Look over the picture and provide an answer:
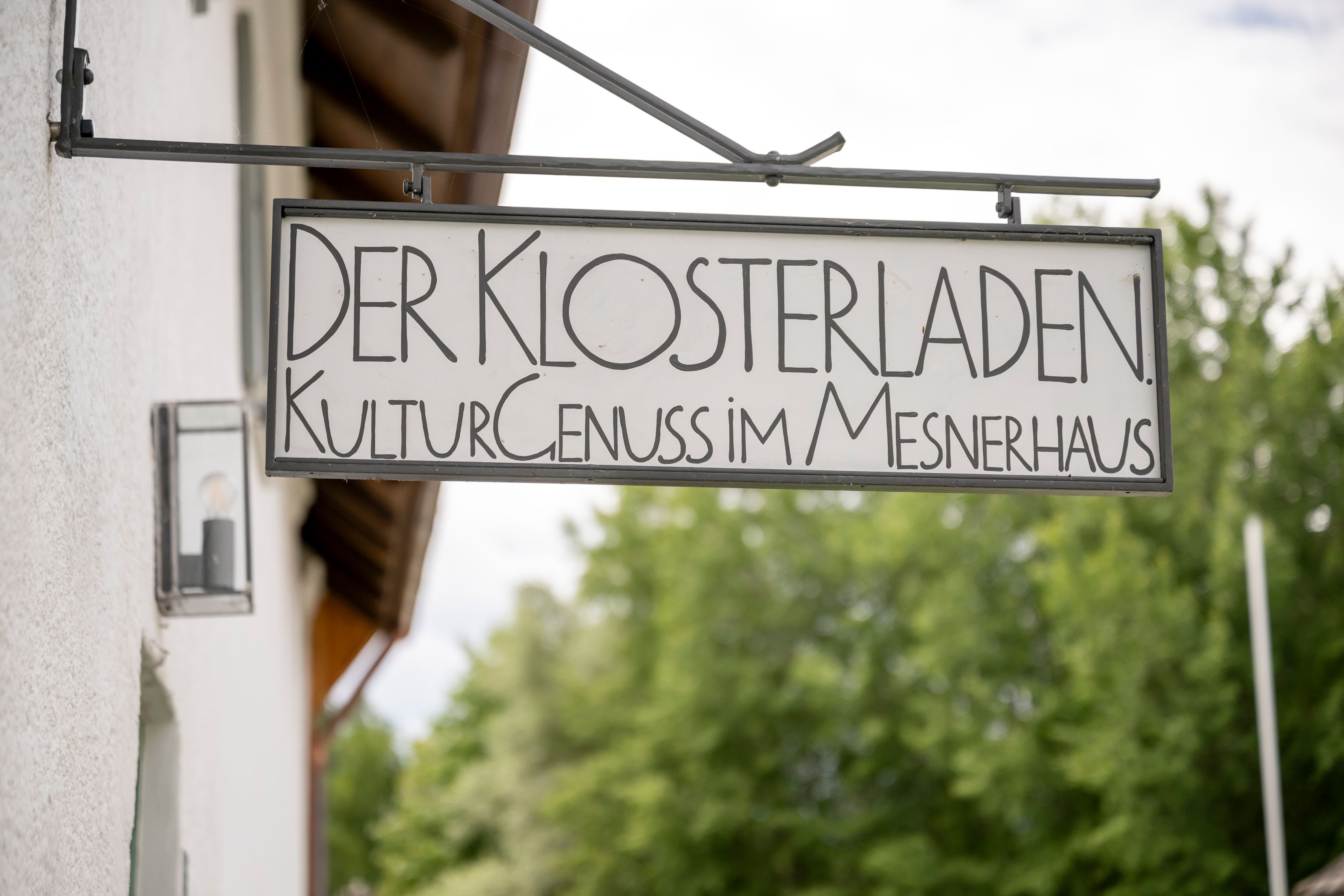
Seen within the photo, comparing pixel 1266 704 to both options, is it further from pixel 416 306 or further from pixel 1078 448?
pixel 416 306

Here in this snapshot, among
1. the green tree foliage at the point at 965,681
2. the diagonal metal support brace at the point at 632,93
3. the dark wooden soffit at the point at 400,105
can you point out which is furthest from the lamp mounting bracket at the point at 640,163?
the green tree foliage at the point at 965,681

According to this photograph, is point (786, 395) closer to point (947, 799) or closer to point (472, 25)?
point (472, 25)

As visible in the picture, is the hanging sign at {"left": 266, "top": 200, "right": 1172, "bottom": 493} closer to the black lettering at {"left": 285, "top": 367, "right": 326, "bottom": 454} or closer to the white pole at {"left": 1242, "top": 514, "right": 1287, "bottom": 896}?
the black lettering at {"left": 285, "top": 367, "right": 326, "bottom": 454}

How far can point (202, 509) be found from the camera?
2779mm

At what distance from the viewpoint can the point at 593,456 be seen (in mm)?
1801

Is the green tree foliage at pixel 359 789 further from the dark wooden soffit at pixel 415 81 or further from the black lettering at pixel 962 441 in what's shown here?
the black lettering at pixel 962 441

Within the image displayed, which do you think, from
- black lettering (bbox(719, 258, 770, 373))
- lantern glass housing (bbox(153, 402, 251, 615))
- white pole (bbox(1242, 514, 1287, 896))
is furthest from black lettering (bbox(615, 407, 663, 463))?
white pole (bbox(1242, 514, 1287, 896))

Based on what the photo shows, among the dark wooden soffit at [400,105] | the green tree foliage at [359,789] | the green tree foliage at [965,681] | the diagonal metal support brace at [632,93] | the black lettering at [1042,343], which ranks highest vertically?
the dark wooden soffit at [400,105]

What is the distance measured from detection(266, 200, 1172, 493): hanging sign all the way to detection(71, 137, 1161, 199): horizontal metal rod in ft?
0.22

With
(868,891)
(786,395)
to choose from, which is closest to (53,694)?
(786,395)

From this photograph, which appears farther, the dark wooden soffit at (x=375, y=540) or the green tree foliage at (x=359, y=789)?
the green tree foliage at (x=359, y=789)

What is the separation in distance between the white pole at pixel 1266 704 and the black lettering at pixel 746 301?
12257mm

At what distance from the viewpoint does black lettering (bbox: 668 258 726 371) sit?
1864 mm

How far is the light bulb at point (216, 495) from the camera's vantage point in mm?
2783
